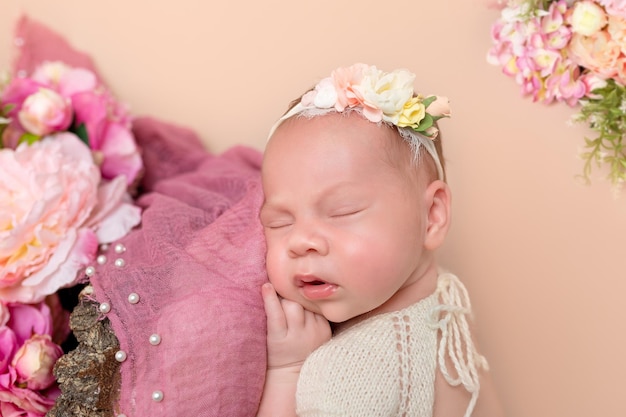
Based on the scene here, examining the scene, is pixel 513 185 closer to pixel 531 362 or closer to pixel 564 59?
pixel 564 59

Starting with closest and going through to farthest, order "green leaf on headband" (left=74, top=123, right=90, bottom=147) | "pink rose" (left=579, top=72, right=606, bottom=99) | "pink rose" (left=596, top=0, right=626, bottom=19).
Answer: "pink rose" (left=596, top=0, right=626, bottom=19) < "pink rose" (left=579, top=72, right=606, bottom=99) < "green leaf on headband" (left=74, top=123, right=90, bottom=147)

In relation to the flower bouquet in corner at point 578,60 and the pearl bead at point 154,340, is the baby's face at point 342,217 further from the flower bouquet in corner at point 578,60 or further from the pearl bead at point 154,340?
the flower bouquet in corner at point 578,60

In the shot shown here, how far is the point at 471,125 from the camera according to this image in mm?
1580

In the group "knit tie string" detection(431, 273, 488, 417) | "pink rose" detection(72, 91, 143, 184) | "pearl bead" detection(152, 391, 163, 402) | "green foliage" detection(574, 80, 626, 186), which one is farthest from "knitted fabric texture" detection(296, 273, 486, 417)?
"pink rose" detection(72, 91, 143, 184)

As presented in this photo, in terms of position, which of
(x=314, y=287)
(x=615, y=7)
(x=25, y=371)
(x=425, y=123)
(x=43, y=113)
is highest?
(x=615, y=7)

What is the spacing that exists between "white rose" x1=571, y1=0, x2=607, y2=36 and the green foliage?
0.12 meters

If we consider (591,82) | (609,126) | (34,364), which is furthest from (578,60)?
(34,364)

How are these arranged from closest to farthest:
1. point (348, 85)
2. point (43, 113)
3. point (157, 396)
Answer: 1. point (157, 396)
2. point (348, 85)
3. point (43, 113)

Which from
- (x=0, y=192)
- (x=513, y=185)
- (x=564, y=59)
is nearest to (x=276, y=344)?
(x=0, y=192)

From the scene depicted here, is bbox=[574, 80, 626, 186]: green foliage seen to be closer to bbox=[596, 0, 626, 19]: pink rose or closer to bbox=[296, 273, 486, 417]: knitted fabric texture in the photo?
bbox=[596, 0, 626, 19]: pink rose

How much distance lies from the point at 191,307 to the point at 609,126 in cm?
91

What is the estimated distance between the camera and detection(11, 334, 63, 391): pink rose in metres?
1.19

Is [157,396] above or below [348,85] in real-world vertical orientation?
below

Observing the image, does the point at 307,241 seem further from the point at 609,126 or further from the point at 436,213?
the point at 609,126
